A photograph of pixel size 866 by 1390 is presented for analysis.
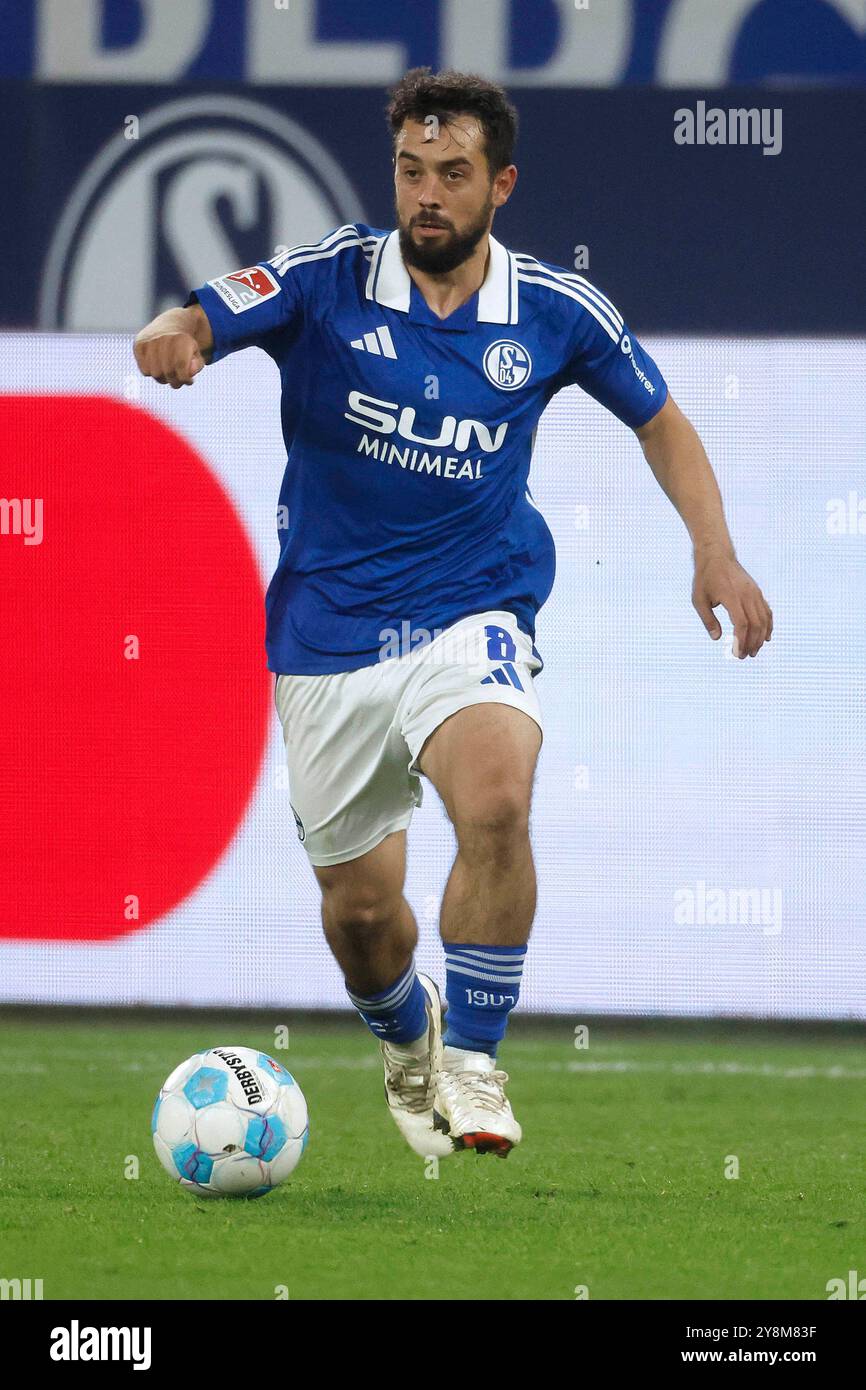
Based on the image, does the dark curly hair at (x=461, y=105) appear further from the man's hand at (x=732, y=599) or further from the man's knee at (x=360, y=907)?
the man's knee at (x=360, y=907)

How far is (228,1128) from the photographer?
411 centimetres

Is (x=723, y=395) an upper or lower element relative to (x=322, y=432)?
upper

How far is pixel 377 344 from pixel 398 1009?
150cm

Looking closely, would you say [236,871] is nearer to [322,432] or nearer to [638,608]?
[638,608]

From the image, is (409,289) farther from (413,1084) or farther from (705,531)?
(413,1084)

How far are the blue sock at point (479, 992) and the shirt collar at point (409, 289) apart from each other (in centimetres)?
135

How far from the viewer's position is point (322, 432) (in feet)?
14.1

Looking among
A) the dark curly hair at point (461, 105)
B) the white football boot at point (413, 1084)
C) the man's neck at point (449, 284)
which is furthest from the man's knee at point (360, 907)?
the dark curly hair at point (461, 105)

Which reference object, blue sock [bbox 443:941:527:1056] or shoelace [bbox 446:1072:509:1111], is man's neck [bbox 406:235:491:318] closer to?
blue sock [bbox 443:941:527:1056]

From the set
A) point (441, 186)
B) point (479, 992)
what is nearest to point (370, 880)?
point (479, 992)

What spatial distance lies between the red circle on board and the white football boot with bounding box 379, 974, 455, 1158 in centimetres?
234

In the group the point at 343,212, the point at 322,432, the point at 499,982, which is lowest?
the point at 499,982

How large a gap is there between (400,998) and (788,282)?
11.6 feet

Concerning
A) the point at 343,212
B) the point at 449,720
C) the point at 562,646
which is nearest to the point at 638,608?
the point at 562,646
